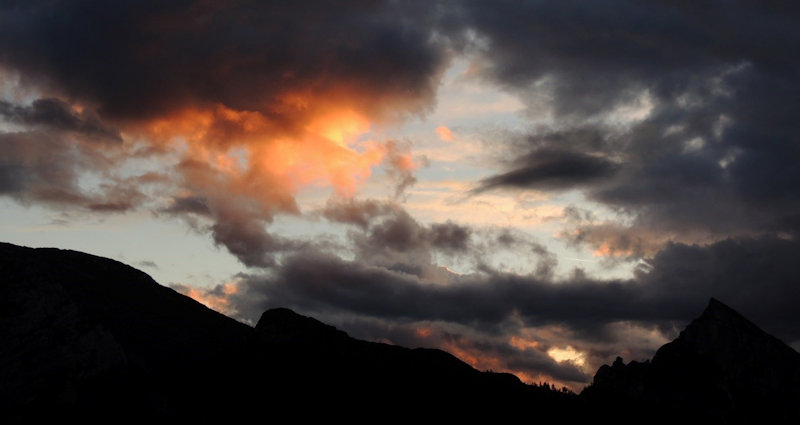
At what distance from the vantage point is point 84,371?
599 feet

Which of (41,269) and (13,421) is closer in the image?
(13,421)

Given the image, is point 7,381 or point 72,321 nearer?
point 7,381

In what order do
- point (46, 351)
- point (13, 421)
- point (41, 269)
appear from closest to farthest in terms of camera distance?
1. point (13, 421)
2. point (46, 351)
3. point (41, 269)

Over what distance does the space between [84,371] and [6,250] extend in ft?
143

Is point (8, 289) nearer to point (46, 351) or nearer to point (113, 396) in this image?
point (46, 351)

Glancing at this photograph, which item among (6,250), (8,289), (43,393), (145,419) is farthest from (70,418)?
(6,250)

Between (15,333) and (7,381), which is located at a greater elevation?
(15,333)

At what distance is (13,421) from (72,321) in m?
28.2

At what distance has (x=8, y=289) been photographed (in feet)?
619

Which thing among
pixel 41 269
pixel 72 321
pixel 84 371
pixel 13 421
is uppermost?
pixel 41 269

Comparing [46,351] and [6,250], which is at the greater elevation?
[6,250]

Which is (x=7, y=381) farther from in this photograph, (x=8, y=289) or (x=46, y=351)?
(x=8, y=289)

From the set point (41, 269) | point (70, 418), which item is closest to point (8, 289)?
point (41, 269)

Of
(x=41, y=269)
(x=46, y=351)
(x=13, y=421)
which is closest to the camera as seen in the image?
(x=13, y=421)
